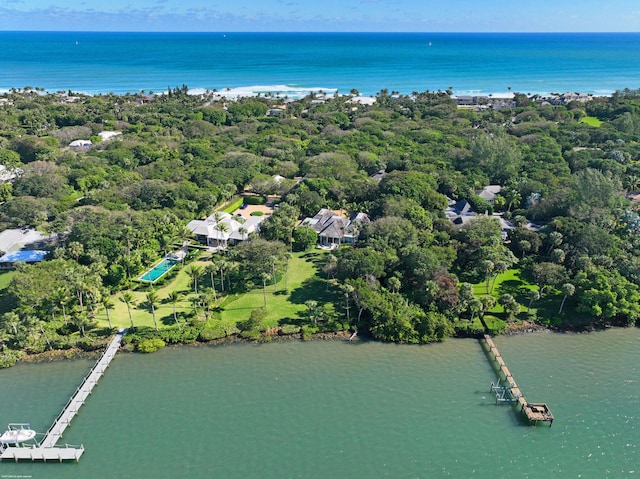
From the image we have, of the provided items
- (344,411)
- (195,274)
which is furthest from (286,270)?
(344,411)

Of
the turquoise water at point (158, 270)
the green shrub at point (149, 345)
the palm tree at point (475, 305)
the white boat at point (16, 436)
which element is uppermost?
the palm tree at point (475, 305)

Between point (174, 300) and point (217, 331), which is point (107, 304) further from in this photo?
point (217, 331)

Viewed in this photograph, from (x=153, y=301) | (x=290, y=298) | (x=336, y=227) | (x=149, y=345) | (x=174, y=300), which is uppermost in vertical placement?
(x=336, y=227)

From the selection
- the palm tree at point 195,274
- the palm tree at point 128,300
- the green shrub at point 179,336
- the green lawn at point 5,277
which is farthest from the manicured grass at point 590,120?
the green lawn at point 5,277

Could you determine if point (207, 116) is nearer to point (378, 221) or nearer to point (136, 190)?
point (136, 190)

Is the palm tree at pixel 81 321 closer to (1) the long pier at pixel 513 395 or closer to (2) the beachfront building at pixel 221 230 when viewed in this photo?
(2) the beachfront building at pixel 221 230

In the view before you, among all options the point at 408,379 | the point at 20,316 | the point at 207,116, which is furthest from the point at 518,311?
the point at 207,116

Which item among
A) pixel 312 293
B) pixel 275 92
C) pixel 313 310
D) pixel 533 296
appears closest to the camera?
pixel 313 310
